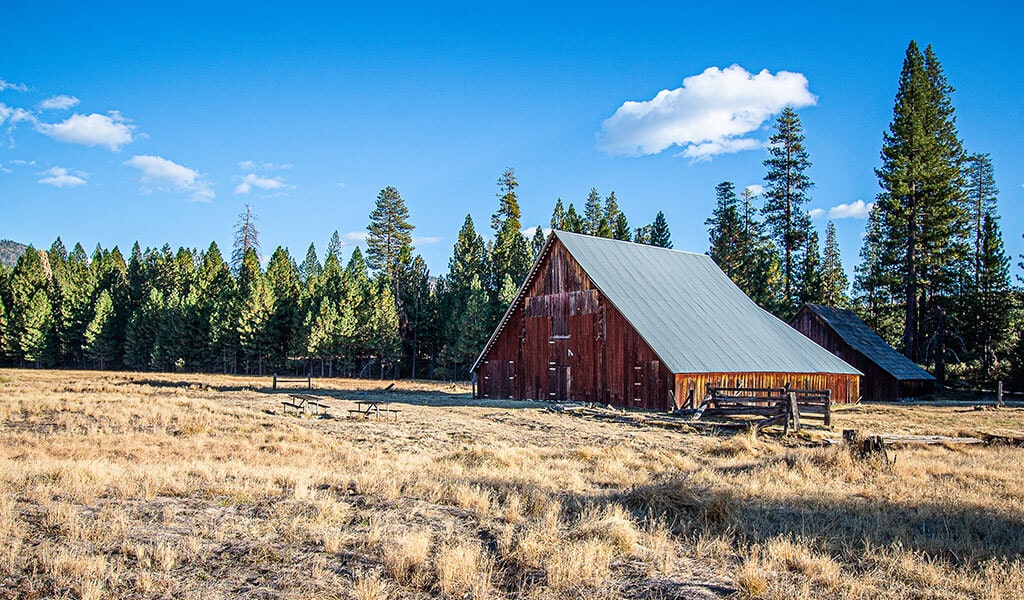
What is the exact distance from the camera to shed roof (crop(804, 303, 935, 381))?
4038cm

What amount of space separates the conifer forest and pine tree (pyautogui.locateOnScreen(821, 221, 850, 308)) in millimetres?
289

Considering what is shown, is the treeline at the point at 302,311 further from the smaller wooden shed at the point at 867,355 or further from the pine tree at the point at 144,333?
the smaller wooden shed at the point at 867,355

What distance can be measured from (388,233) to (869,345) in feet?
177

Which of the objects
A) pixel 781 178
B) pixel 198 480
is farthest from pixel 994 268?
pixel 198 480

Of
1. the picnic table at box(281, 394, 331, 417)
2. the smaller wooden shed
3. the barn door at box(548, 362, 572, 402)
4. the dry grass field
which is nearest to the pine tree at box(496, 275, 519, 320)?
the smaller wooden shed

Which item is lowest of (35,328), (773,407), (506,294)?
(773,407)

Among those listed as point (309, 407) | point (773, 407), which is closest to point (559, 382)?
point (309, 407)

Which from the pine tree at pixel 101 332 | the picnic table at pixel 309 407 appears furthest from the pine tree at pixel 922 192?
the pine tree at pixel 101 332

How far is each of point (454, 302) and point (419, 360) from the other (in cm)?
1096

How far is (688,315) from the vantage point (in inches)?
1303

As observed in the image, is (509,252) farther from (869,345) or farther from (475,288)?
(869,345)

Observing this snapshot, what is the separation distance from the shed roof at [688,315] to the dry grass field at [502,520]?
12.7 metres

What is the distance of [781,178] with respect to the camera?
60.3 meters

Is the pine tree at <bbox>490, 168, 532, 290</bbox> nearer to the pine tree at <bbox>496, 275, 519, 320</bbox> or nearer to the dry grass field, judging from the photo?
the pine tree at <bbox>496, 275, 519, 320</bbox>
